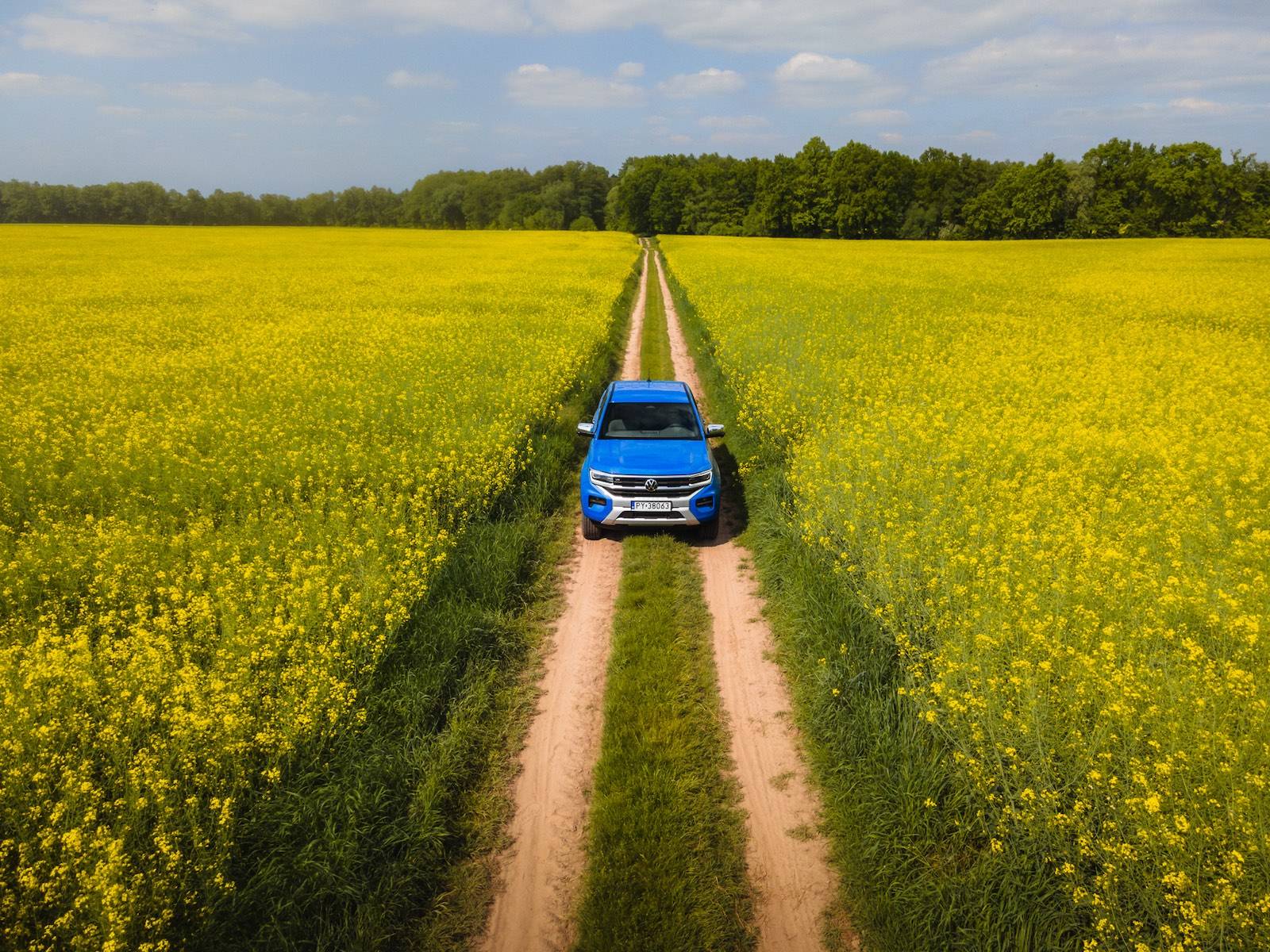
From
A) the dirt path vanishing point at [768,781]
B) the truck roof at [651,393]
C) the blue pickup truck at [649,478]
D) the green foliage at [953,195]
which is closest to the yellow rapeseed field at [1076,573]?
the dirt path vanishing point at [768,781]

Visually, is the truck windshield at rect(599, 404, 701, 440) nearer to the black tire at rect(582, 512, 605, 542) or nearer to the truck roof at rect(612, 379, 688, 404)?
the truck roof at rect(612, 379, 688, 404)

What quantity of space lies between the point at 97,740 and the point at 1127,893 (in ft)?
21.1

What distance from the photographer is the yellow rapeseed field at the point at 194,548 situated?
3.62m

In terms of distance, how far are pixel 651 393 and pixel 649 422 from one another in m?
0.78

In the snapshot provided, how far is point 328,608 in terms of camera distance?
579 cm

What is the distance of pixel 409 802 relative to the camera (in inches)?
175

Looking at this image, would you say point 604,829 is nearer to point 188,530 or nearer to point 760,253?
point 188,530

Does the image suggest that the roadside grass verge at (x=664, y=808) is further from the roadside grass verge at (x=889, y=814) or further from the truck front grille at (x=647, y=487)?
the truck front grille at (x=647, y=487)

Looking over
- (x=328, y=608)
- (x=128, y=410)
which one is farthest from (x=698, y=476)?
(x=128, y=410)

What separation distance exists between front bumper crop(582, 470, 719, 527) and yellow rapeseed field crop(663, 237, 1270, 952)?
49.7 inches

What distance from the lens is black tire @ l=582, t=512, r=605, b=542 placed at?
855 centimetres

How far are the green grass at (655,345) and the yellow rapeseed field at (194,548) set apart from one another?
76.6 inches

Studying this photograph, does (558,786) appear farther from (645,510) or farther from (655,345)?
(655,345)

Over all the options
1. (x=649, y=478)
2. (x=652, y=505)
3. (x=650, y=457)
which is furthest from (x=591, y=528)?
(x=650, y=457)
